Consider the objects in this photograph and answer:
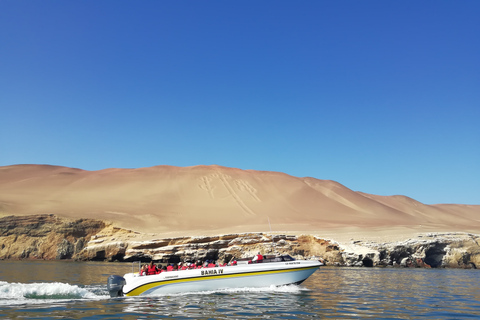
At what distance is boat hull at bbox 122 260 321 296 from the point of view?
16.9m

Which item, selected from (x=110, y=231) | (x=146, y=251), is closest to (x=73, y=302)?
(x=146, y=251)

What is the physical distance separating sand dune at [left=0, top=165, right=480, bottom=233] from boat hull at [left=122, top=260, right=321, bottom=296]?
2958 cm

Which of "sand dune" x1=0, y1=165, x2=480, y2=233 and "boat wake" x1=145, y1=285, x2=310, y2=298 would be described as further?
"sand dune" x1=0, y1=165, x2=480, y2=233

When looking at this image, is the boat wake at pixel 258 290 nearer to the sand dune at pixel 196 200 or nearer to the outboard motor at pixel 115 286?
the outboard motor at pixel 115 286

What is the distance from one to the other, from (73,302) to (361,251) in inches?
1033

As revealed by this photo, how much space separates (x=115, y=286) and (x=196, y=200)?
57.2 metres

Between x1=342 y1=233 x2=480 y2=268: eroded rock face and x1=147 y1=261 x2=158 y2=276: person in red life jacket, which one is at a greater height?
x1=147 y1=261 x2=158 y2=276: person in red life jacket

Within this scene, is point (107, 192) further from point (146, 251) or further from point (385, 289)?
point (385, 289)

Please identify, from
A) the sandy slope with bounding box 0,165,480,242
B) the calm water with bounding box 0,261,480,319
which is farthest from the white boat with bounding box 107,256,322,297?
the sandy slope with bounding box 0,165,480,242

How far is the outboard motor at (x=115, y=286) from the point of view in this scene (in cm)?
1642

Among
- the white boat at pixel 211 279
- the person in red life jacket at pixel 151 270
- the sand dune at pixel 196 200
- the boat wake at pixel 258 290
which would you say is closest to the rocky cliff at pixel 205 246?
the sand dune at pixel 196 200

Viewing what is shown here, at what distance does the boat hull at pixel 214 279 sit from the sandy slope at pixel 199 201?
26676 millimetres

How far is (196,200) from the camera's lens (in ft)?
241

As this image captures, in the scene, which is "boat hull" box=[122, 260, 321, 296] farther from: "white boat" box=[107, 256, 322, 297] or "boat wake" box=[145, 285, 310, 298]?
"boat wake" box=[145, 285, 310, 298]
